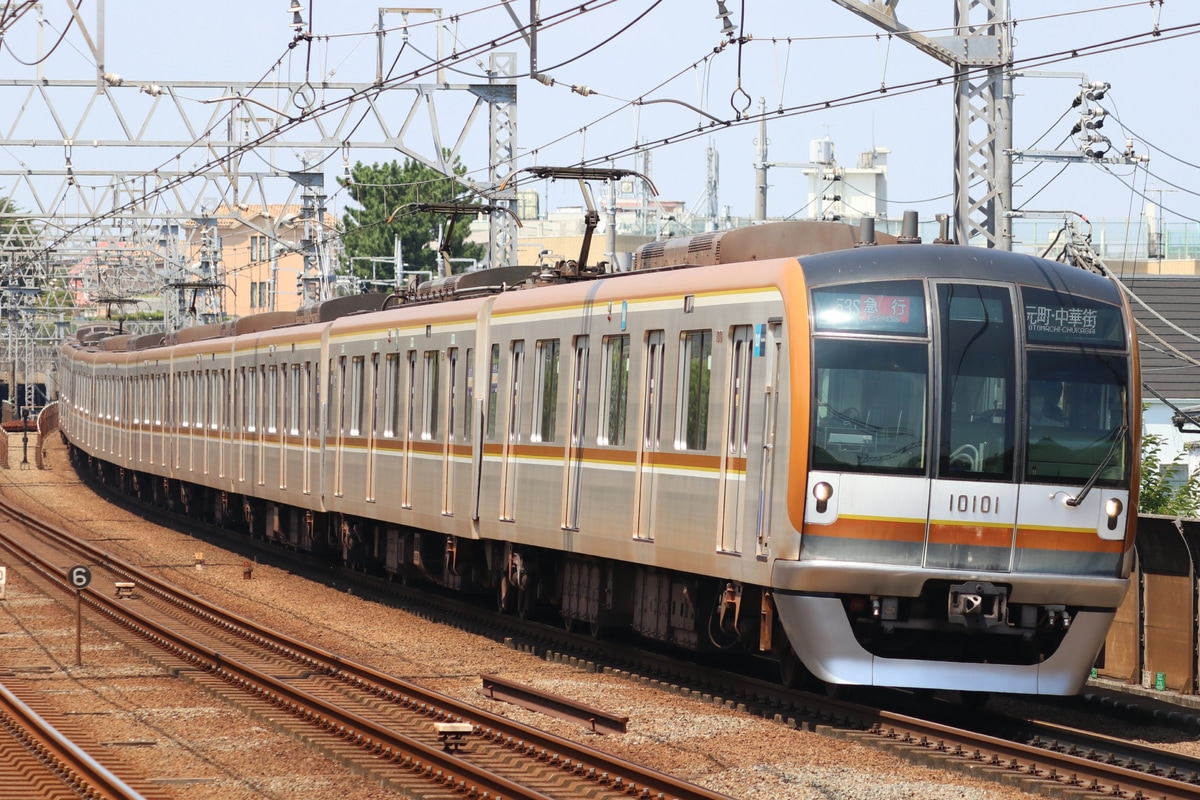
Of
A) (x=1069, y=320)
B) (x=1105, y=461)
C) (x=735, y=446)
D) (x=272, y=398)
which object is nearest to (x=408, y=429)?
(x=272, y=398)

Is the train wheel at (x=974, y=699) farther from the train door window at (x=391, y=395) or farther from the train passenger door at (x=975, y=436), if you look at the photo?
the train door window at (x=391, y=395)

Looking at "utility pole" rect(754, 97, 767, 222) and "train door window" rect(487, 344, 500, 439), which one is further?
"utility pole" rect(754, 97, 767, 222)

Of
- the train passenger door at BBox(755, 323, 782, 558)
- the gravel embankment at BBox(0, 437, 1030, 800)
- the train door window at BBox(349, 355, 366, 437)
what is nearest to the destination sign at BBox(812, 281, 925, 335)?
the train passenger door at BBox(755, 323, 782, 558)

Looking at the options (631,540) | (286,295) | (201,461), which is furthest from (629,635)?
(286,295)

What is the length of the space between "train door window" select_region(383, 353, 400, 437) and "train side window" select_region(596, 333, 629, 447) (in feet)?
18.1

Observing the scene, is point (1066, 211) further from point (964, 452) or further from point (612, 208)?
point (612, 208)

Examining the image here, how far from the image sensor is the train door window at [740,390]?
39.0 ft

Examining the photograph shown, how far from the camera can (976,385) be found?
11234 mm

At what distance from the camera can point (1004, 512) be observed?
1116 centimetres

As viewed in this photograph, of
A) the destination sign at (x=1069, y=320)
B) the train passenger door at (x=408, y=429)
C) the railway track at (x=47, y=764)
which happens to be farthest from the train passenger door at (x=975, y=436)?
the train passenger door at (x=408, y=429)

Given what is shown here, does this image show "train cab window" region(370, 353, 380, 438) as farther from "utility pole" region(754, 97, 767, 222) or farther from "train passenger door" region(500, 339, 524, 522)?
"utility pole" region(754, 97, 767, 222)

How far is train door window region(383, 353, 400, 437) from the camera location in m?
19.4

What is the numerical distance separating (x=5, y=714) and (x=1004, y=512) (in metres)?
6.80

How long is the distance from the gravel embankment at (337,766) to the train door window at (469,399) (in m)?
1.95
